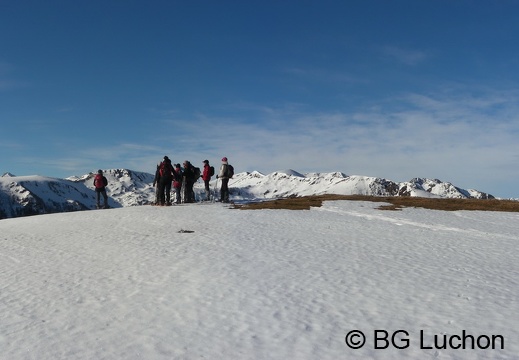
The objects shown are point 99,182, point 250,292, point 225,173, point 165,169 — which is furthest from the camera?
point 99,182

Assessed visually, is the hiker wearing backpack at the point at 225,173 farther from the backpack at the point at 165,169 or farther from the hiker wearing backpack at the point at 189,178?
the backpack at the point at 165,169

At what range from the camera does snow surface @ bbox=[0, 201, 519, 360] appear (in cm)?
841

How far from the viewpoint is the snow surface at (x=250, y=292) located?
8.41 meters

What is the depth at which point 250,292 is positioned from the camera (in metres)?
11.4

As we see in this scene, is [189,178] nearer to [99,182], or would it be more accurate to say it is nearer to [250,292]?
[99,182]

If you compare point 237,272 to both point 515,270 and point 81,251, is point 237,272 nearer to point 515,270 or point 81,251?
point 81,251

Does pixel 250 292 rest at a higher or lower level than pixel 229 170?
lower

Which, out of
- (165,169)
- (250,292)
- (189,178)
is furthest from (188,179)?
(250,292)

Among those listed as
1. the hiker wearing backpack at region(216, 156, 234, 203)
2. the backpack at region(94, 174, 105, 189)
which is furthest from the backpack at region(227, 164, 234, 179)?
the backpack at region(94, 174, 105, 189)

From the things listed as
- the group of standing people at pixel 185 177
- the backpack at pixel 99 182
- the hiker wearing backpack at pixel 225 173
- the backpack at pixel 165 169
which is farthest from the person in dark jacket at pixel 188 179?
the backpack at pixel 99 182

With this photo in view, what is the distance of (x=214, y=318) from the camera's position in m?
Result: 9.66

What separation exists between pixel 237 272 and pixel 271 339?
4.86 m

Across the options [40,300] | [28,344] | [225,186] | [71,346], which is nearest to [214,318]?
[71,346]

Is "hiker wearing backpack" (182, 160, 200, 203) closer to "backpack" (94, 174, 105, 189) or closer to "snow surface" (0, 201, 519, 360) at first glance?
"backpack" (94, 174, 105, 189)
